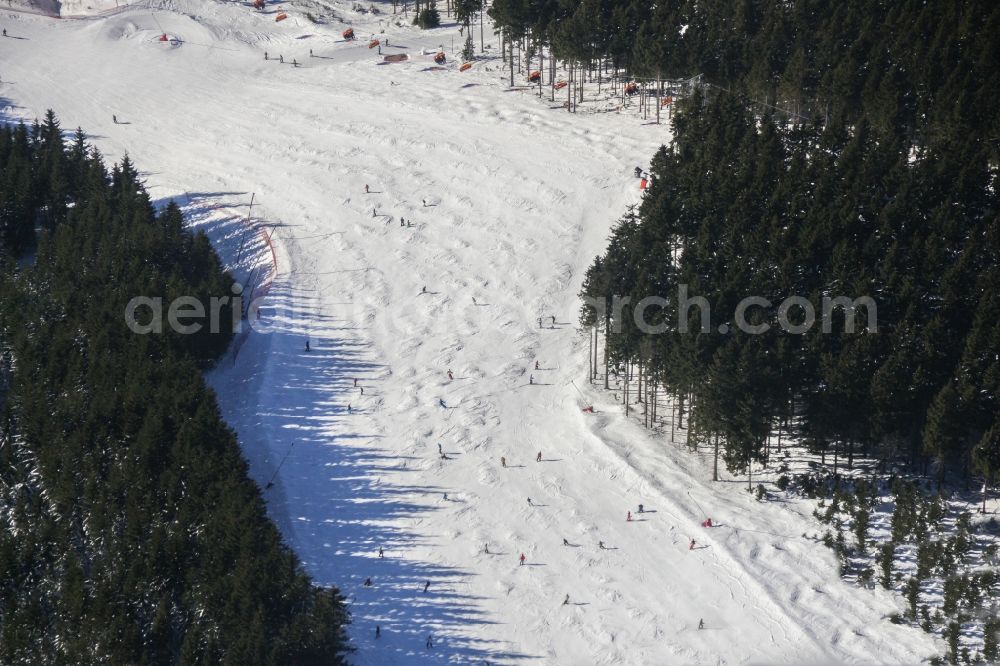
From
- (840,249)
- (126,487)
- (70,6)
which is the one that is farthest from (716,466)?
(70,6)

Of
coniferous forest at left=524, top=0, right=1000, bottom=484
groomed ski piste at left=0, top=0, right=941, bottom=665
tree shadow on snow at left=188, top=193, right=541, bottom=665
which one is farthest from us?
coniferous forest at left=524, top=0, right=1000, bottom=484

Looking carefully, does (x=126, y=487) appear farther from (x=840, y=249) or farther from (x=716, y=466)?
(x=840, y=249)

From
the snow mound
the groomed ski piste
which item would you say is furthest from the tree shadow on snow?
the snow mound

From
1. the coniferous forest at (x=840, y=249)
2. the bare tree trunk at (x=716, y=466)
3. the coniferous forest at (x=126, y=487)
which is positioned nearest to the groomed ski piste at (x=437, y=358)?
the bare tree trunk at (x=716, y=466)

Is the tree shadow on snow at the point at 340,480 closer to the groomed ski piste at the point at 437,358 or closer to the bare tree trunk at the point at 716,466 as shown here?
the groomed ski piste at the point at 437,358

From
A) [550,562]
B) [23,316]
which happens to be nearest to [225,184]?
[23,316]

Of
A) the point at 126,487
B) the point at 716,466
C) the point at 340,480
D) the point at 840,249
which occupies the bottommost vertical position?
the point at 340,480

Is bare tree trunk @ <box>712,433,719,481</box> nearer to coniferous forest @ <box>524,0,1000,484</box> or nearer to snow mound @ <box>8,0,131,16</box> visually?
coniferous forest @ <box>524,0,1000,484</box>
